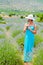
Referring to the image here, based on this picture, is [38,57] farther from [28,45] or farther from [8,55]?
[28,45]

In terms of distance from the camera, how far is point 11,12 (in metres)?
97.8

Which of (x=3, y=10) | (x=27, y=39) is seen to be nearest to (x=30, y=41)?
(x=27, y=39)

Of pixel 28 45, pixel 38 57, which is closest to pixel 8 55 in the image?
pixel 38 57

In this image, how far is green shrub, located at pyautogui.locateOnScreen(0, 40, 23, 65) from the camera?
12414 mm

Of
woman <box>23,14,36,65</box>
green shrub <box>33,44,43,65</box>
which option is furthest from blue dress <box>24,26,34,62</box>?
green shrub <box>33,44,43,65</box>

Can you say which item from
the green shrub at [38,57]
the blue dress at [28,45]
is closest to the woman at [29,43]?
the blue dress at [28,45]

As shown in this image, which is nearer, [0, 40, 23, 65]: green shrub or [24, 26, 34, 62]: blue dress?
[0, 40, 23, 65]: green shrub

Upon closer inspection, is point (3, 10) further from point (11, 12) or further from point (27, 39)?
point (27, 39)

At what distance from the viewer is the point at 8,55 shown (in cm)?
1242

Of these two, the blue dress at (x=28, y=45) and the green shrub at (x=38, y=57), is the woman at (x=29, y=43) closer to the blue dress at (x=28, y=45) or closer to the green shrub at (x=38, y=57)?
the blue dress at (x=28, y=45)

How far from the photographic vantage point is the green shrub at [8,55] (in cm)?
1241

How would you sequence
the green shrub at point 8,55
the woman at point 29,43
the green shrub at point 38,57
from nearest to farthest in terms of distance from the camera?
1. the green shrub at point 38,57
2. the green shrub at point 8,55
3. the woman at point 29,43

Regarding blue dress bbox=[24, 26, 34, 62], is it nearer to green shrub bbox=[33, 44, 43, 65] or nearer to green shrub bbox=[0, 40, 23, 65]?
green shrub bbox=[0, 40, 23, 65]

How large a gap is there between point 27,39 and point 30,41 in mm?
123
